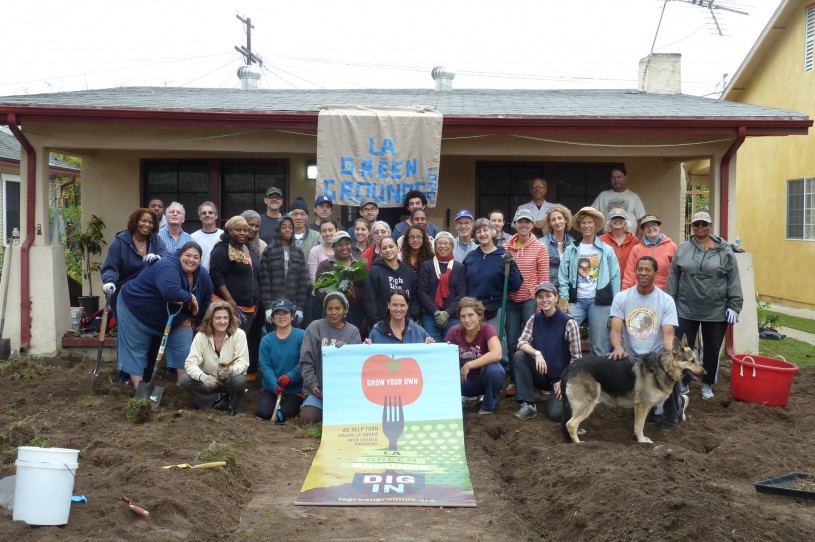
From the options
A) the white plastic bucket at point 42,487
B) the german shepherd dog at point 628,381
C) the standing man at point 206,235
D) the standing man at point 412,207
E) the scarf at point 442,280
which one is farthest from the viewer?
the standing man at point 412,207

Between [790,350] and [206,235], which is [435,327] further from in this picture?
[790,350]

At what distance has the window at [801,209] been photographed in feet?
54.7

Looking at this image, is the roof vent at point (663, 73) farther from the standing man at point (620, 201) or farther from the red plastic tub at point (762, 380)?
the red plastic tub at point (762, 380)

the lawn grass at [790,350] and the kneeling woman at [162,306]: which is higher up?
the kneeling woman at [162,306]

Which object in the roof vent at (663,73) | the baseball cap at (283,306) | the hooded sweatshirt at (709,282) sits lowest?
the baseball cap at (283,306)

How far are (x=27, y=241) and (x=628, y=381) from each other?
7694mm

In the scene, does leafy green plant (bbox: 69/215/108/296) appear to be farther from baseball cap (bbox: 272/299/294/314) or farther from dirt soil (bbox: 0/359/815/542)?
baseball cap (bbox: 272/299/294/314)

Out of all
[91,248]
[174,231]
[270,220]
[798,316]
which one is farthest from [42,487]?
[798,316]

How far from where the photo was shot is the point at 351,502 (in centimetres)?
537

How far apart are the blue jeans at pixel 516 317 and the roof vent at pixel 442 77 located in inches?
307

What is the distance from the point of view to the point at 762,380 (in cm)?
792

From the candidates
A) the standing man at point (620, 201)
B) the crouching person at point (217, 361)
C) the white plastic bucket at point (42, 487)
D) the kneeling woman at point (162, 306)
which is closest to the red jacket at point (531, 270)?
the standing man at point (620, 201)

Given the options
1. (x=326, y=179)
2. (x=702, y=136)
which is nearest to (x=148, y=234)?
(x=326, y=179)

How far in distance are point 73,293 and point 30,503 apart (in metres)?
8.92
